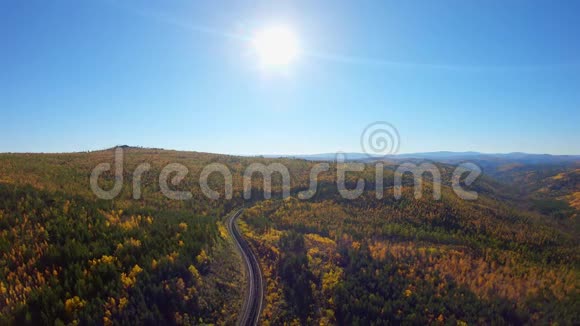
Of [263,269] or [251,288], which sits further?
[263,269]

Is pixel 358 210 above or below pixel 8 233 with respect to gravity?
below

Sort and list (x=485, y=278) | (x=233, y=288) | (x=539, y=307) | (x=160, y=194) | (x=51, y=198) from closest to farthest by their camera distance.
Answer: (x=539, y=307) < (x=233, y=288) < (x=485, y=278) < (x=51, y=198) < (x=160, y=194)

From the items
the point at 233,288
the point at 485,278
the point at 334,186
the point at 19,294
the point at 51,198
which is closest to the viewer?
the point at 19,294

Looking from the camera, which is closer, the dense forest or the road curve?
the dense forest

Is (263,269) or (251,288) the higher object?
(263,269)

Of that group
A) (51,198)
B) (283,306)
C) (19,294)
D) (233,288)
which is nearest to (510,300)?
(283,306)

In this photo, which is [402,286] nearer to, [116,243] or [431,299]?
[431,299]

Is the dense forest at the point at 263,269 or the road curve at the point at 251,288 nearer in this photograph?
the dense forest at the point at 263,269

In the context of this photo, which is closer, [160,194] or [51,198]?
[51,198]
